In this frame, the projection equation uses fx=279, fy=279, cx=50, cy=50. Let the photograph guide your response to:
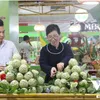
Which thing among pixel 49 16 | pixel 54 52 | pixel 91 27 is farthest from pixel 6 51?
pixel 91 27

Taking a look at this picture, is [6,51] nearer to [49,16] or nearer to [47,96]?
[47,96]

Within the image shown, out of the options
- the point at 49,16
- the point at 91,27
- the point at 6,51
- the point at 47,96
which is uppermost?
the point at 49,16

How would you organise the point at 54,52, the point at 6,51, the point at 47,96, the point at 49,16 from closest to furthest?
the point at 47,96 < the point at 54,52 < the point at 6,51 < the point at 49,16

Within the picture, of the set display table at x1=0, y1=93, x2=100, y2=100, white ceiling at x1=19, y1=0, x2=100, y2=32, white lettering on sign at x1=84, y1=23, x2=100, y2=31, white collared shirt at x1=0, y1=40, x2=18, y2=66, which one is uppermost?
white ceiling at x1=19, y1=0, x2=100, y2=32

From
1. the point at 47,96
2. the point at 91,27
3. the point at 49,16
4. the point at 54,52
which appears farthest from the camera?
the point at 91,27

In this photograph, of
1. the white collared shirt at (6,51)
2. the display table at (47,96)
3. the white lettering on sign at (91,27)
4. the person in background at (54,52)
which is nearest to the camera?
the display table at (47,96)

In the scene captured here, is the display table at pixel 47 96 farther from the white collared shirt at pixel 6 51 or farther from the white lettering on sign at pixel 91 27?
the white lettering on sign at pixel 91 27

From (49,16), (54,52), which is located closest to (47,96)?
(54,52)

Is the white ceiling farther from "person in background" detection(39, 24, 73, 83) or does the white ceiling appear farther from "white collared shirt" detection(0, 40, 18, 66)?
"person in background" detection(39, 24, 73, 83)

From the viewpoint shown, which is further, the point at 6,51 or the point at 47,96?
the point at 6,51

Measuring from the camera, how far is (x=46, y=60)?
364 cm

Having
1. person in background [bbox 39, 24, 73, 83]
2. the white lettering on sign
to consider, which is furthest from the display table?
the white lettering on sign

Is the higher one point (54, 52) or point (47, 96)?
point (54, 52)

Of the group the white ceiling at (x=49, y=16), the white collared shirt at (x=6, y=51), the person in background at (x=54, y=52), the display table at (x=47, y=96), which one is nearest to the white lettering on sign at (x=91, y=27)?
the white ceiling at (x=49, y=16)
